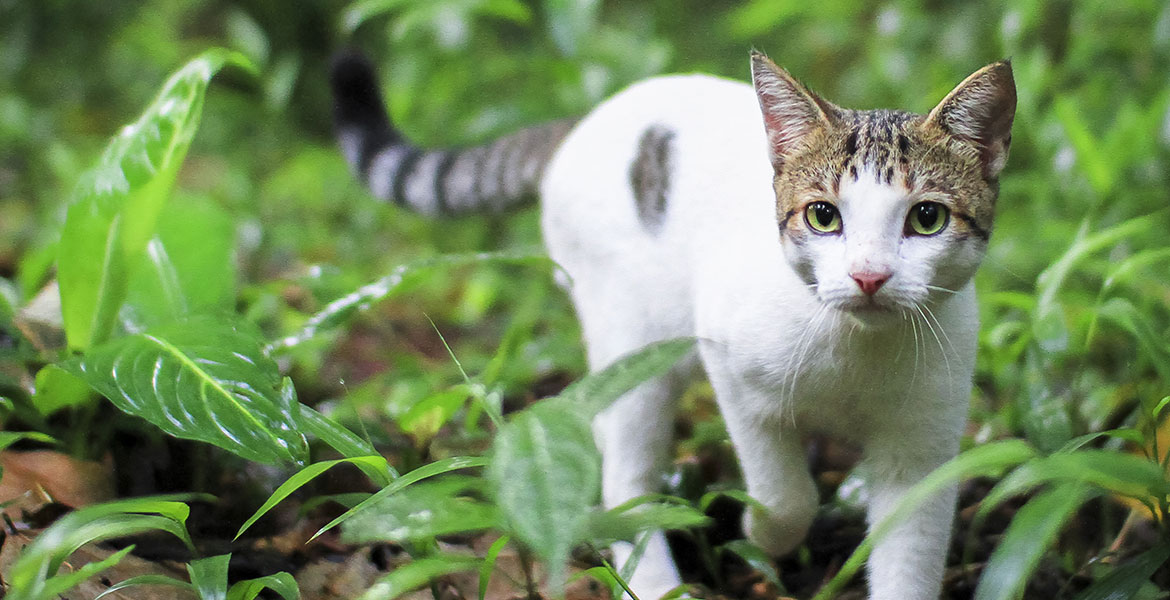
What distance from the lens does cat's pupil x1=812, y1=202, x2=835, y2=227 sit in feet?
4.73

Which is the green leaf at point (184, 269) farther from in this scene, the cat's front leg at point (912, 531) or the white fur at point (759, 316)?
the cat's front leg at point (912, 531)

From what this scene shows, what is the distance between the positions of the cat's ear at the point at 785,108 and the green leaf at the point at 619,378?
0.38 metres

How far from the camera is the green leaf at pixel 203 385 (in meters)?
1.50

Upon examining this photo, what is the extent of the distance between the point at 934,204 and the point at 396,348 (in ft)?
7.20

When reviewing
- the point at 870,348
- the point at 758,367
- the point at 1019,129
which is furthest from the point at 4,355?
the point at 1019,129

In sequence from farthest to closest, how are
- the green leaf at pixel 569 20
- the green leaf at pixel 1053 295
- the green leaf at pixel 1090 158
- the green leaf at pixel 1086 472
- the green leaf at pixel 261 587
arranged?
the green leaf at pixel 569 20 → the green leaf at pixel 1090 158 → the green leaf at pixel 1053 295 → the green leaf at pixel 261 587 → the green leaf at pixel 1086 472

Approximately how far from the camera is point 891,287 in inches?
52.6

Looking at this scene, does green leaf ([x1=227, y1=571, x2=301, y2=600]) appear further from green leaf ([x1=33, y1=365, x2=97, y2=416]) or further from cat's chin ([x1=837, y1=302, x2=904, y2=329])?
cat's chin ([x1=837, y1=302, x2=904, y2=329])

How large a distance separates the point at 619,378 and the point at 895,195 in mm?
499

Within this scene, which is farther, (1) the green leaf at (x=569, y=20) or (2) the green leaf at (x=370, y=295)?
(1) the green leaf at (x=569, y=20)

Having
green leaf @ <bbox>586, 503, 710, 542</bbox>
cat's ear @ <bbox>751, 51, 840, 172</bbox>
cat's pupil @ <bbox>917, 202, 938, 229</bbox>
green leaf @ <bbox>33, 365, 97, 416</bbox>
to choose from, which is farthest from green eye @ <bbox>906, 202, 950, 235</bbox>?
green leaf @ <bbox>33, 365, 97, 416</bbox>

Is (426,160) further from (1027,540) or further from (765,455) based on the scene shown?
(1027,540)

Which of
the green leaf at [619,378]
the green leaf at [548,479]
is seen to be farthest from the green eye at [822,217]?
the green leaf at [548,479]

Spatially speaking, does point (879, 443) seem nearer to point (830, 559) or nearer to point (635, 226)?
point (830, 559)
